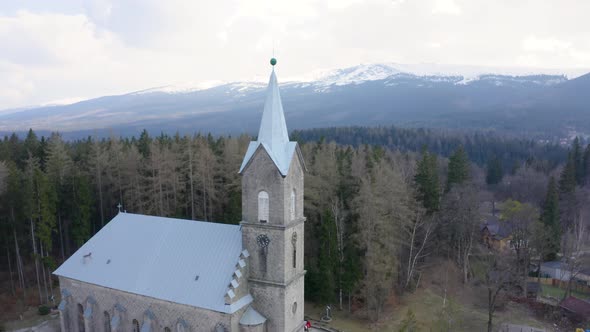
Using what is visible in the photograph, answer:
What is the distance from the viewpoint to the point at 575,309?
119 ft

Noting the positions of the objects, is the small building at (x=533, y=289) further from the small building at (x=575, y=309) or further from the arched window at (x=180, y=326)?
the arched window at (x=180, y=326)

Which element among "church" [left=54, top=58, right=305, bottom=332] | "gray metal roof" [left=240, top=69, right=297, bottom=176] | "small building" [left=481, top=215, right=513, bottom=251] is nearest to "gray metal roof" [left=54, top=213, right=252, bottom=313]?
"church" [left=54, top=58, right=305, bottom=332]

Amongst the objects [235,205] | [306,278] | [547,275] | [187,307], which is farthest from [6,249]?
[547,275]

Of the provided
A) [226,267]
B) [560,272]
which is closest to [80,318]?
[226,267]

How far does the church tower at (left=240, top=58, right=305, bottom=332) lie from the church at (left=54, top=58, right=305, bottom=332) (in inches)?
2.3

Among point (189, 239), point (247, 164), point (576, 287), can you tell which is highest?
point (247, 164)

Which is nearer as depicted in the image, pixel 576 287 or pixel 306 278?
pixel 306 278

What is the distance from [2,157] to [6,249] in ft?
53.0

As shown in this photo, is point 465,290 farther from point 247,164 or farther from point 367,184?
point 247,164

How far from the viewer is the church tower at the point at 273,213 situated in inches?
951

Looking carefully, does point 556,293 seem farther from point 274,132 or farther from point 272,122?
point 272,122

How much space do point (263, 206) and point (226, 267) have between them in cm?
452

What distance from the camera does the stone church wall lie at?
2466 centimetres

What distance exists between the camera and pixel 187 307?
2503 centimetres
